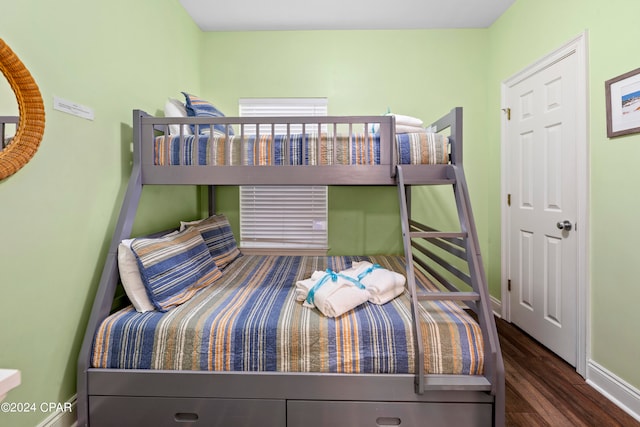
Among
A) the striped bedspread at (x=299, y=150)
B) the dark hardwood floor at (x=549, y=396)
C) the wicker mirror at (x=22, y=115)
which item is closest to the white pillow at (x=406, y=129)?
the striped bedspread at (x=299, y=150)

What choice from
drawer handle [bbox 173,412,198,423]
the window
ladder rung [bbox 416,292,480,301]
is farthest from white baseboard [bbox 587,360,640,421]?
drawer handle [bbox 173,412,198,423]

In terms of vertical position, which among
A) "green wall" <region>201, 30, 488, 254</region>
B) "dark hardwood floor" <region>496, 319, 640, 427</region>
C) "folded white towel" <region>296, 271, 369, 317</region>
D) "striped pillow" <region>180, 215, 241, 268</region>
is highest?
"green wall" <region>201, 30, 488, 254</region>

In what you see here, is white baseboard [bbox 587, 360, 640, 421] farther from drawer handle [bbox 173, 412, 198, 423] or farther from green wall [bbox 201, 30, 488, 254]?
drawer handle [bbox 173, 412, 198, 423]

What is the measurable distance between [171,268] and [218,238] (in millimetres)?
865

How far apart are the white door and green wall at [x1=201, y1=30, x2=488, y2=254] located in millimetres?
415

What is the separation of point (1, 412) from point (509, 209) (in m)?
3.40

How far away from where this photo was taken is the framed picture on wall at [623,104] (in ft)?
5.47

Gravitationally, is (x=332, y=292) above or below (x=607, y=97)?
below

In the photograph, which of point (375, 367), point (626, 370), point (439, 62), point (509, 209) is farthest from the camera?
point (439, 62)

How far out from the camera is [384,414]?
143 cm

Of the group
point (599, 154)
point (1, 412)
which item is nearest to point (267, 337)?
point (1, 412)

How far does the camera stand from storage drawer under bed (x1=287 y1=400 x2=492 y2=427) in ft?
4.62

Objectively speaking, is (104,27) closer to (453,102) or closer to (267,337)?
(267,337)

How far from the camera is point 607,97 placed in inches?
72.0
